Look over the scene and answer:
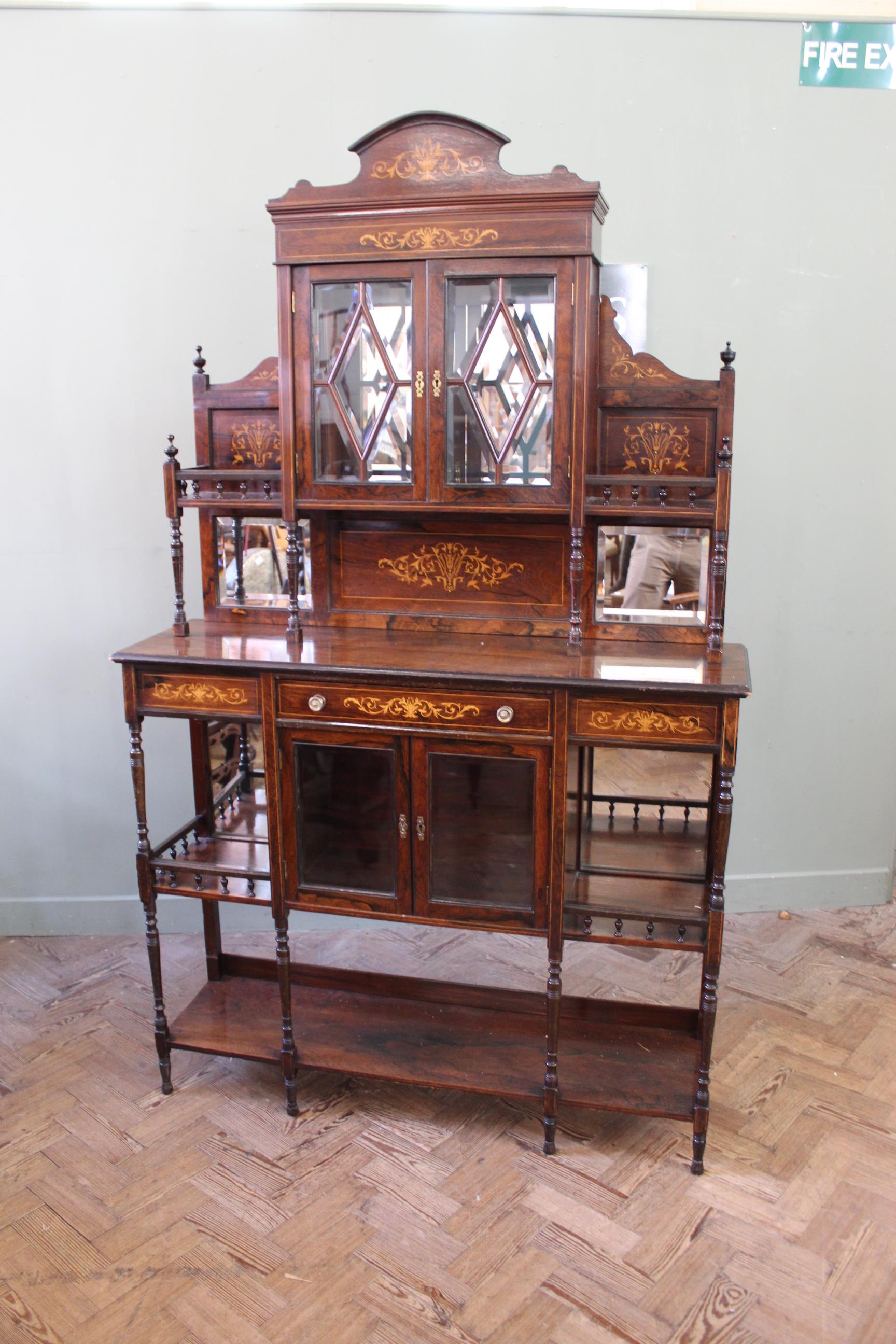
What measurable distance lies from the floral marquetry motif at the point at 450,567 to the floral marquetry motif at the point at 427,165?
36.3 inches

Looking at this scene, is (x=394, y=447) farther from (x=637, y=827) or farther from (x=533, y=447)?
(x=637, y=827)

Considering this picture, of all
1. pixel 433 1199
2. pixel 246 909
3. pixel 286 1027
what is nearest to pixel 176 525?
pixel 286 1027

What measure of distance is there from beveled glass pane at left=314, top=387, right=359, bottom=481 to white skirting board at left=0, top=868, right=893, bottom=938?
1.67 metres

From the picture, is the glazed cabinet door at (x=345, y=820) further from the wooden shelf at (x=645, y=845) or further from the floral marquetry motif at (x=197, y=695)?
the wooden shelf at (x=645, y=845)

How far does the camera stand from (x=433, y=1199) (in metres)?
2.44

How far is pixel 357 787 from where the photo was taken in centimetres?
262

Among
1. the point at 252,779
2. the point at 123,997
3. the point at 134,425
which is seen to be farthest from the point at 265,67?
the point at 123,997

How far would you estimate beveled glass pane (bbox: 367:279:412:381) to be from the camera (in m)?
2.58

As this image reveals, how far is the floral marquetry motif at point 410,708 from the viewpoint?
244 centimetres

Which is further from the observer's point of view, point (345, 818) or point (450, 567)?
point (450, 567)

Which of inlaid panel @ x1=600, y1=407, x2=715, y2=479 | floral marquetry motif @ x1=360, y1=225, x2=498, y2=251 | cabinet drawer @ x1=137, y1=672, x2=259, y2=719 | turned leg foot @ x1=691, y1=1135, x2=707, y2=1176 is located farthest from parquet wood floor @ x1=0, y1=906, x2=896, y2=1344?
floral marquetry motif @ x1=360, y1=225, x2=498, y2=251

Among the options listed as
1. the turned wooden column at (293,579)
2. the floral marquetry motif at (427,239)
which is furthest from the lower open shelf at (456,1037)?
the floral marquetry motif at (427,239)

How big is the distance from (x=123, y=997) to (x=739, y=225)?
3.13m

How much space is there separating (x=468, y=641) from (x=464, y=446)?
507mm
